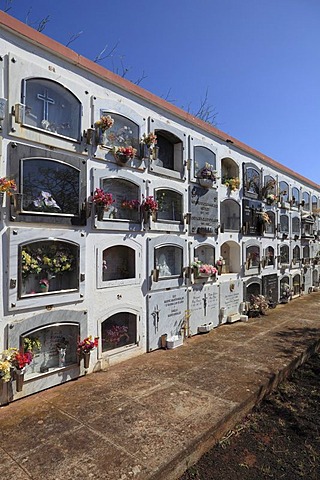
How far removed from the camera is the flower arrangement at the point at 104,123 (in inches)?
172

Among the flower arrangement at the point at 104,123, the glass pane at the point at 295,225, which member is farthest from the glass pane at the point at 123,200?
the glass pane at the point at 295,225

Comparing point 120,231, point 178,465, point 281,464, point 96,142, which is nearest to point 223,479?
point 178,465

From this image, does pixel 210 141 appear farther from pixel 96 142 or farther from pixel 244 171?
pixel 96 142

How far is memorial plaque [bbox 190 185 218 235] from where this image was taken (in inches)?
250

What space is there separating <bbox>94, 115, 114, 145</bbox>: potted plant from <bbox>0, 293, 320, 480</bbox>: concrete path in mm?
3301

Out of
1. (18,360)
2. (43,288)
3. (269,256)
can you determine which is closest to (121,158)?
(43,288)

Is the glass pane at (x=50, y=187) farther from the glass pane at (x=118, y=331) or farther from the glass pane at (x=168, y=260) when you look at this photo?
the glass pane at (x=168, y=260)

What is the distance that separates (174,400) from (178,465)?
967mm

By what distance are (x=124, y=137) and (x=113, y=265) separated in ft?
6.80

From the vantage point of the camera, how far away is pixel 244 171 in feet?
26.5

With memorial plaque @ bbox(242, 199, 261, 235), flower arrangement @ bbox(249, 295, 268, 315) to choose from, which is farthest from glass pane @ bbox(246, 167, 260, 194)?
flower arrangement @ bbox(249, 295, 268, 315)

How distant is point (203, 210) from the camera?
660 centimetres

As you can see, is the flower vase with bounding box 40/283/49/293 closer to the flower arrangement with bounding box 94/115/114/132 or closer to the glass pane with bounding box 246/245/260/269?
the flower arrangement with bounding box 94/115/114/132

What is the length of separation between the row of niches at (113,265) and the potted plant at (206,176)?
1.35 metres
